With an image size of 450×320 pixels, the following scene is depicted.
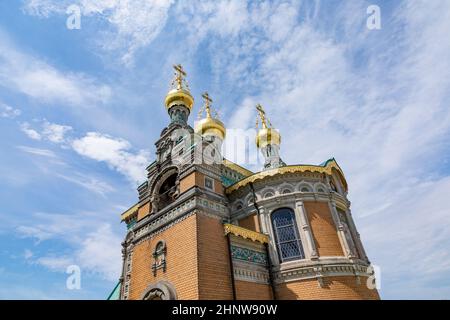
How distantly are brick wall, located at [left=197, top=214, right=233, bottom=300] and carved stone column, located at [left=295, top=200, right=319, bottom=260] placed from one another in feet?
11.6

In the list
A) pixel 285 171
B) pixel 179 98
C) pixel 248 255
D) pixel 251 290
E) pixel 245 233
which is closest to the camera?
pixel 251 290

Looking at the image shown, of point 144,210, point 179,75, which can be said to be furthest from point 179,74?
point 144,210

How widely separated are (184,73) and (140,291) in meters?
14.2

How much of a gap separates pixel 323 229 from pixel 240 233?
3.79 meters

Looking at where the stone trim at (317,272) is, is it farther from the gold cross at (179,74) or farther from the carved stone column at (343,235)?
the gold cross at (179,74)

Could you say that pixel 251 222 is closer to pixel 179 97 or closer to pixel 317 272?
pixel 317 272

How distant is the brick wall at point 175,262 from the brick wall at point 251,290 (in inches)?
72.8

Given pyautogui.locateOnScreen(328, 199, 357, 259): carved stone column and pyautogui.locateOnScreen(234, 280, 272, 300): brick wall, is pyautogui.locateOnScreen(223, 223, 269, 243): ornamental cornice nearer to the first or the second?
pyautogui.locateOnScreen(234, 280, 272, 300): brick wall

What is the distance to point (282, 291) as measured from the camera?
1179cm

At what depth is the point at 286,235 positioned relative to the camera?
13.1 metres

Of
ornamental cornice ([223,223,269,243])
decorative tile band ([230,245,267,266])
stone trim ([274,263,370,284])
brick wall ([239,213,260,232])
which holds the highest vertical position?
brick wall ([239,213,260,232])

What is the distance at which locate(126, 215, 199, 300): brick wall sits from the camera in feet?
32.7

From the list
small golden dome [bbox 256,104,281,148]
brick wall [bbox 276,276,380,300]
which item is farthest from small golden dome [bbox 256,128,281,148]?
brick wall [bbox 276,276,380,300]
